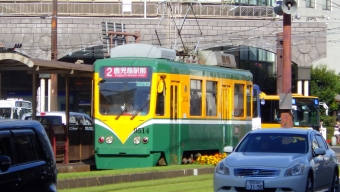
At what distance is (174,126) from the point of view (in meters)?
21.7

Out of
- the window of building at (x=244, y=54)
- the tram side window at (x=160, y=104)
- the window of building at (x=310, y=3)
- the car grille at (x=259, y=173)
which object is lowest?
the car grille at (x=259, y=173)

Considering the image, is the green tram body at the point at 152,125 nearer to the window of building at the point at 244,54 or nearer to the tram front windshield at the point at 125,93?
the tram front windshield at the point at 125,93

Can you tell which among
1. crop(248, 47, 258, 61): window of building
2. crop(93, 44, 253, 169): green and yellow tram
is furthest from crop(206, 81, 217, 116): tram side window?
crop(248, 47, 258, 61): window of building

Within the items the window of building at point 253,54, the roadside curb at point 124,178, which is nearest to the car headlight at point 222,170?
the roadside curb at point 124,178

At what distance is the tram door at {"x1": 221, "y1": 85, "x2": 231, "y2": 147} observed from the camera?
24750 mm

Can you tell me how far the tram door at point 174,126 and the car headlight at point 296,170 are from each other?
323 inches

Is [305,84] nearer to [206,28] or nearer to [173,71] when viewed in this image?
[206,28]

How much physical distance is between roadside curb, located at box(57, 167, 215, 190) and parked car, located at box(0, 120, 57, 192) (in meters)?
6.21

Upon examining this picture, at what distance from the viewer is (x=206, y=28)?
45.6 meters

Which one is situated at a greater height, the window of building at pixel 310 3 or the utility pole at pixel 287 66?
the window of building at pixel 310 3

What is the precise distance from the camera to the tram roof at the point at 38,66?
18219 millimetres

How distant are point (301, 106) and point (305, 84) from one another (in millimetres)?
7275

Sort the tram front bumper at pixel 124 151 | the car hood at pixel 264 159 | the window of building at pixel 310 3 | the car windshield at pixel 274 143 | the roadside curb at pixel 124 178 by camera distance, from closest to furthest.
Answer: the car hood at pixel 264 159 < the car windshield at pixel 274 143 < the roadside curb at pixel 124 178 < the tram front bumper at pixel 124 151 < the window of building at pixel 310 3

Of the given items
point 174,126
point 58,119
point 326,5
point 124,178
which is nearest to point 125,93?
point 174,126
